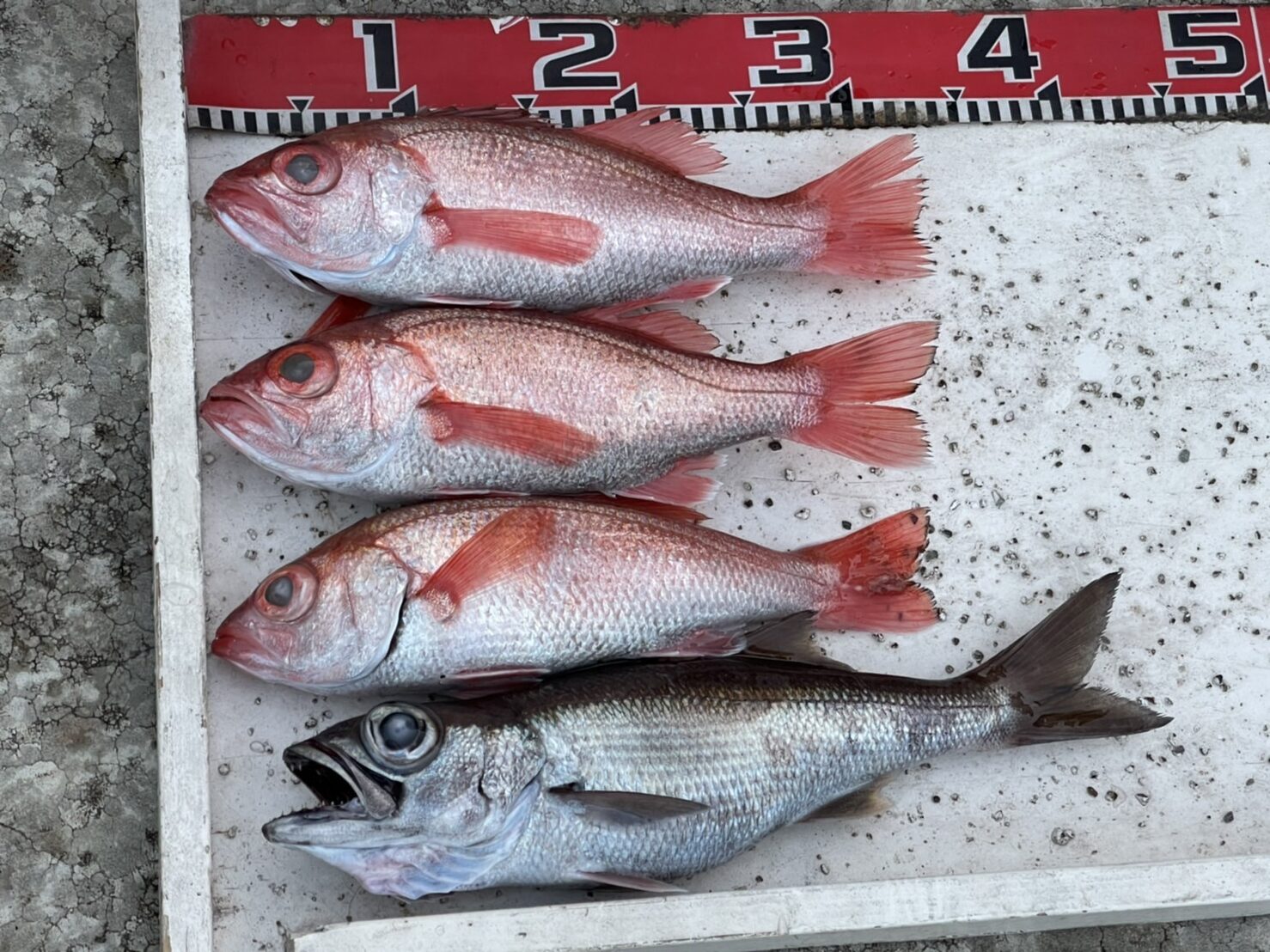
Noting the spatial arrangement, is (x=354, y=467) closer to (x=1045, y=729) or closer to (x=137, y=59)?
(x=137, y=59)

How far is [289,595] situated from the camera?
8.56 feet

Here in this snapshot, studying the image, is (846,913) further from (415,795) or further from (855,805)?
(415,795)

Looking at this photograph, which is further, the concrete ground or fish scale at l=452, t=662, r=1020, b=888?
the concrete ground

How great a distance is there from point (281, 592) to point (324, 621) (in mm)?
102

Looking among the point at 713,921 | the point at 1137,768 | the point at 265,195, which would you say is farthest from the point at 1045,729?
the point at 265,195

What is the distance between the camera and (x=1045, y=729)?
112 inches

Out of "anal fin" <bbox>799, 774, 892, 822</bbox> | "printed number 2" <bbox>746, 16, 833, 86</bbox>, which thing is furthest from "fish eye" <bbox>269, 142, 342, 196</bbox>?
"anal fin" <bbox>799, 774, 892, 822</bbox>

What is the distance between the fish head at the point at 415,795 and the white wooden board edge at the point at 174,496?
10.0 inches

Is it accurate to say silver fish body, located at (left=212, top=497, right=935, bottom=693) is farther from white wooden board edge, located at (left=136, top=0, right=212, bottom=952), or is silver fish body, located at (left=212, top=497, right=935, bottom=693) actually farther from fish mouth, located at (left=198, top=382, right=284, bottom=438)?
fish mouth, located at (left=198, top=382, right=284, bottom=438)

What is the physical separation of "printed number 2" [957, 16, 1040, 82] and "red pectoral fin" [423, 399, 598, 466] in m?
1.58

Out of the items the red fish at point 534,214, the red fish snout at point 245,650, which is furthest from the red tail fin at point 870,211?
the red fish snout at point 245,650

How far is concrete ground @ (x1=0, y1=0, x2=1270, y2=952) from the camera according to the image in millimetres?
2861

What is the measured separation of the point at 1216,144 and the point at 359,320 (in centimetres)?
224

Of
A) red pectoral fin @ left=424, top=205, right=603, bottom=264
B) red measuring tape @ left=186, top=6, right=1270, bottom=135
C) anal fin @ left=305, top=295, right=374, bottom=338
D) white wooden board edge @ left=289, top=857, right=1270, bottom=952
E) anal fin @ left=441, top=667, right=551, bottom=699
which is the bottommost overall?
white wooden board edge @ left=289, top=857, right=1270, bottom=952
